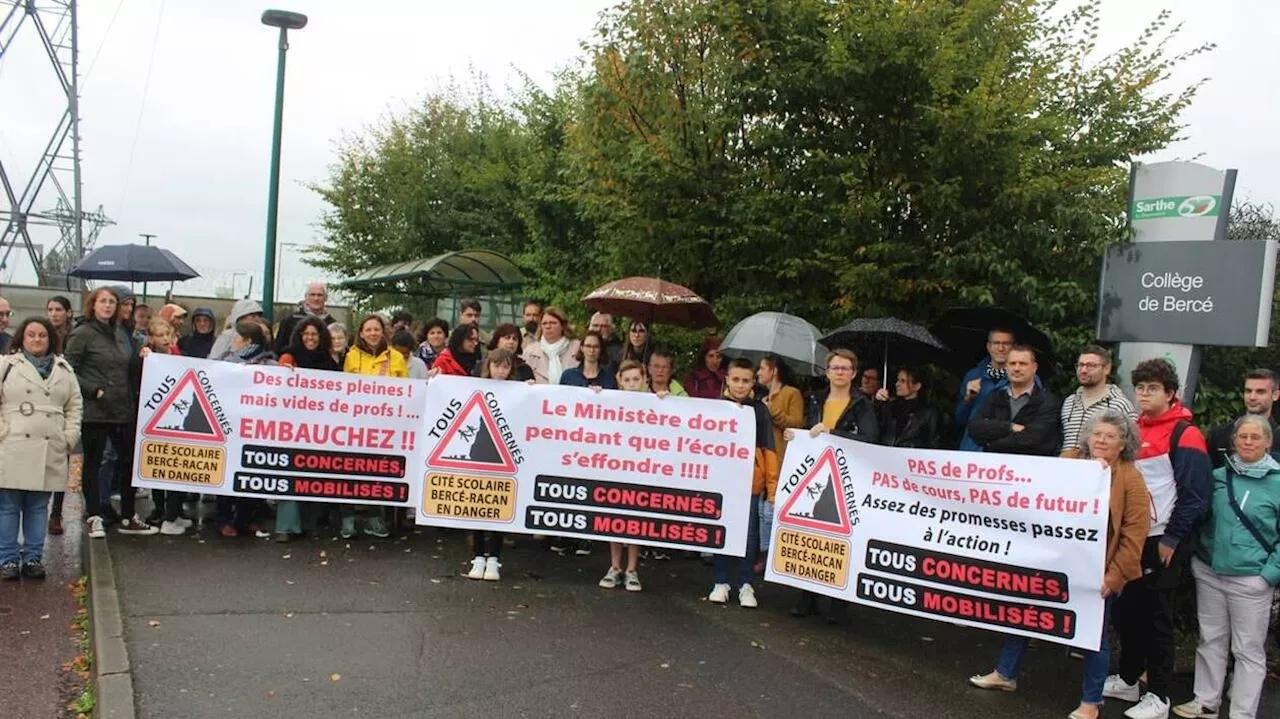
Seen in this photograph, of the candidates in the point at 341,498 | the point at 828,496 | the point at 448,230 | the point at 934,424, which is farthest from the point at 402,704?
the point at 448,230

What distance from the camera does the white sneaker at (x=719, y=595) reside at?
7340mm

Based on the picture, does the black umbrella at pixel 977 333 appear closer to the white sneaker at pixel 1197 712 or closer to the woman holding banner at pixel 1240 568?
the woman holding banner at pixel 1240 568

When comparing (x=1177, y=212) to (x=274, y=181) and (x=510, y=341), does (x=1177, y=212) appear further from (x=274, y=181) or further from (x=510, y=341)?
(x=274, y=181)

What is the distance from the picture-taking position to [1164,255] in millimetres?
7562

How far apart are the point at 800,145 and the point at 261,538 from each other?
593cm

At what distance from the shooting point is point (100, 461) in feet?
27.2

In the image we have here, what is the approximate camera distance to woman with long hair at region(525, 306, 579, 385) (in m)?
9.09

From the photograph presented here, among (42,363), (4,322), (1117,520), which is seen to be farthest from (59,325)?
(1117,520)

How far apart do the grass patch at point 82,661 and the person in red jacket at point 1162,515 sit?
5.45 meters

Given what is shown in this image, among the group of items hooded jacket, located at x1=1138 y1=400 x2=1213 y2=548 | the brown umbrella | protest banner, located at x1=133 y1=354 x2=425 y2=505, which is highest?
the brown umbrella

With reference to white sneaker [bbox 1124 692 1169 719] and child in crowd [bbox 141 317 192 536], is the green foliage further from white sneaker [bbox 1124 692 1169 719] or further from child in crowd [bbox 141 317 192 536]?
child in crowd [bbox 141 317 192 536]

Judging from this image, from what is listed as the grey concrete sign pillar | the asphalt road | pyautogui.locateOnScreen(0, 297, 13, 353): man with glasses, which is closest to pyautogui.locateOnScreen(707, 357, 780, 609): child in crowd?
the asphalt road

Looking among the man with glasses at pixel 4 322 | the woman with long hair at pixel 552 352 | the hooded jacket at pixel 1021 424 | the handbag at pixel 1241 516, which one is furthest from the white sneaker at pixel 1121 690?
the man with glasses at pixel 4 322

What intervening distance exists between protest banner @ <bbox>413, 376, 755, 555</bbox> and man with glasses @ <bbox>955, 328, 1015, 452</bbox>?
62.4 inches
